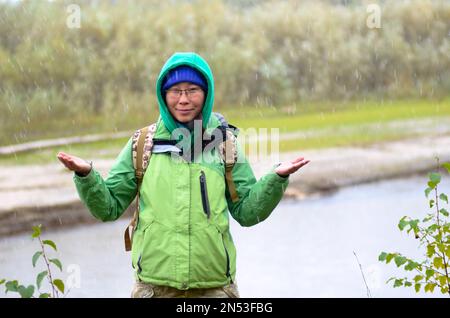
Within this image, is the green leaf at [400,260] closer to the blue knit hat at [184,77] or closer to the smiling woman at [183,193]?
the smiling woman at [183,193]

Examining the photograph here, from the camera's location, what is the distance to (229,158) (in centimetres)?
349

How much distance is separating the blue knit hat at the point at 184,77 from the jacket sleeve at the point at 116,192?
273 millimetres

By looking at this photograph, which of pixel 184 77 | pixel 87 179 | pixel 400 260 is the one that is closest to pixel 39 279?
pixel 87 179

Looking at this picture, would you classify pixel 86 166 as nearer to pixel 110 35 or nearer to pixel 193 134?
pixel 193 134

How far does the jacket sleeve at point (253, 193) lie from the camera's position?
343 centimetres

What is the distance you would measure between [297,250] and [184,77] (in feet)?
18.1

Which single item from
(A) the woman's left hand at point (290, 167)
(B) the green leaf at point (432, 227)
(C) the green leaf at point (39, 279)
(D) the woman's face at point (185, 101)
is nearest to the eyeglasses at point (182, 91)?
(D) the woman's face at point (185, 101)

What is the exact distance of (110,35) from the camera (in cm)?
1439

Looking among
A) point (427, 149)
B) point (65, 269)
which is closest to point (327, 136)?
point (427, 149)

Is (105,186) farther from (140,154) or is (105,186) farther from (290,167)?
(290,167)

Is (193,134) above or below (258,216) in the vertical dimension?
above

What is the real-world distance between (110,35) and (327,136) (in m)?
3.42

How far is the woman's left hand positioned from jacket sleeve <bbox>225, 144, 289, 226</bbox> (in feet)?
0.07
